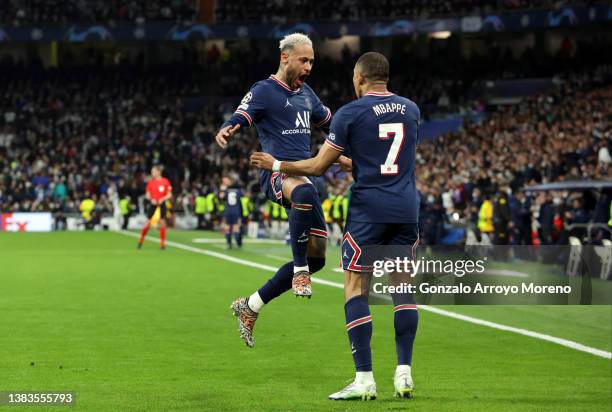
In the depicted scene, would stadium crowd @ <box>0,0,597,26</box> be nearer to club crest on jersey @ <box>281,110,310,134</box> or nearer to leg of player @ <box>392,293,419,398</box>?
club crest on jersey @ <box>281,110,310,134</box>

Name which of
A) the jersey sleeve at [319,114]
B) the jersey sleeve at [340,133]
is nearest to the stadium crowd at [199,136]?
the jersey sleeve at [319,114]

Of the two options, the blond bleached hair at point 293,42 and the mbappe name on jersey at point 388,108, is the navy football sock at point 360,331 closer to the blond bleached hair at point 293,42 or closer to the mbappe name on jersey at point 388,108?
the mbappe name on jersey at point 388,108

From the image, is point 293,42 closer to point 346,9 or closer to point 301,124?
point 301,124

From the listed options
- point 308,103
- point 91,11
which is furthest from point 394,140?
point 91,11

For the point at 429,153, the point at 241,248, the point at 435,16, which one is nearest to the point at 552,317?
the point at 241,248

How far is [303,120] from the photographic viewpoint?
9.77 m

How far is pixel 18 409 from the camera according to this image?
8.83 m

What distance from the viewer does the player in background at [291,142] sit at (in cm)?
955

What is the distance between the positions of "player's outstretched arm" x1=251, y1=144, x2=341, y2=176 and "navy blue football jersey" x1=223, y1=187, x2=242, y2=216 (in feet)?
77.0

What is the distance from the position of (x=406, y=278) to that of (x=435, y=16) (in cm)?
4602

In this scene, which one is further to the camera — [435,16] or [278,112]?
[435,16]

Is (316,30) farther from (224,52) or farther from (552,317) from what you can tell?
(552,317)

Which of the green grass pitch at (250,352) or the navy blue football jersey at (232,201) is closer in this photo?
the green grass pitch at (250,352)

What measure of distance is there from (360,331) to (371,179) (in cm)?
119
